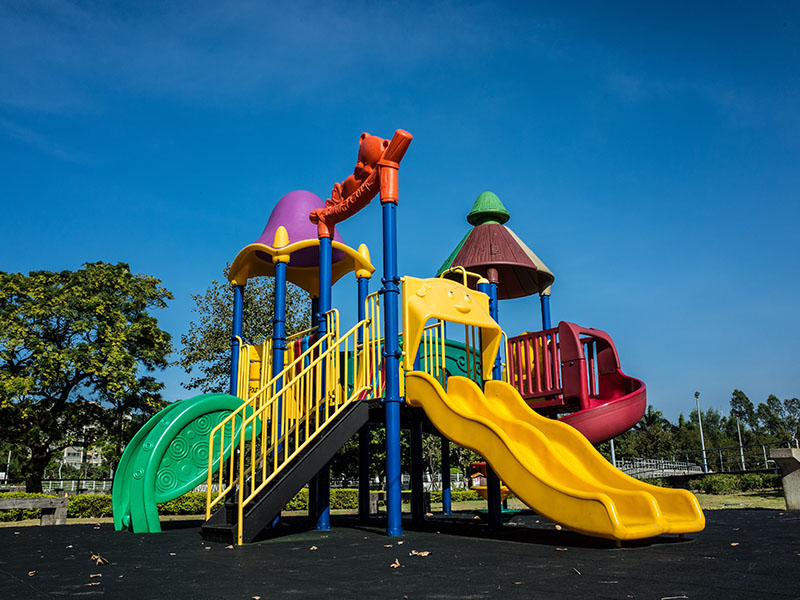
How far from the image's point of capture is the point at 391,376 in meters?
8.26

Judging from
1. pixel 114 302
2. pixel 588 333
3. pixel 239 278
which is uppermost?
pixel 114 302

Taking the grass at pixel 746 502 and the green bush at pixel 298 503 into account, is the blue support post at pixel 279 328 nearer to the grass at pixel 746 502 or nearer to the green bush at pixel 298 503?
the grass at pixel 746 502

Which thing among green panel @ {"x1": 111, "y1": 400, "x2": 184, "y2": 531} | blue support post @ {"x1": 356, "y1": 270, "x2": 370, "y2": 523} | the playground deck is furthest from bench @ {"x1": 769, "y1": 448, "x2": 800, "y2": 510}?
green panel @ {"x1": 111, "y1": 400, "x2": 184, "y2": 531}

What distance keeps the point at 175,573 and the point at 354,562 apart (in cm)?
156

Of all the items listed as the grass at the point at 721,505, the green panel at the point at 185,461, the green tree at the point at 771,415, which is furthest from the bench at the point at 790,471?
the green tree at the point at 771,415

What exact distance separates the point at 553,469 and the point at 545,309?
7973mm

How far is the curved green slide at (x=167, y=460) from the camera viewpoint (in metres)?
9.20

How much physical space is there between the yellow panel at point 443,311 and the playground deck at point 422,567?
2784 millimetres

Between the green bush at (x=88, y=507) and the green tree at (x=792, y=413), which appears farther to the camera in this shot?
the green tree at (x=792, y=413)

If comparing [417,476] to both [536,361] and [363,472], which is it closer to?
[363,472]

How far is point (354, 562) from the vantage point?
5742mm

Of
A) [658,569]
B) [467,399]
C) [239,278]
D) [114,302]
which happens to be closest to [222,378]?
[114,302]

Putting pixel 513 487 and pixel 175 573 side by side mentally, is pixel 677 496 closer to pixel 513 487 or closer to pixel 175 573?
pixel 513 487

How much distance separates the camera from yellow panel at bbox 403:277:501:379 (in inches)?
361
